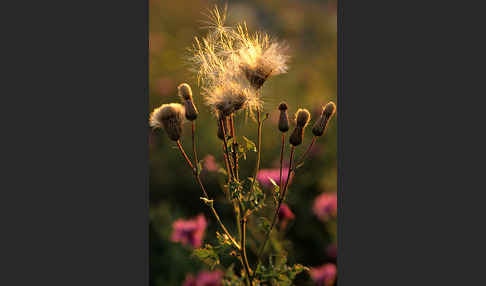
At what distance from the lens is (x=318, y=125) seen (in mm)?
1022

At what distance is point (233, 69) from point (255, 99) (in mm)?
98

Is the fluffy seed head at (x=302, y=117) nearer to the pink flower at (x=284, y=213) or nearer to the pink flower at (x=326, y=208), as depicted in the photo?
the pink flower at (x=284, y=213)

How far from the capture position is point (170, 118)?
0.99 metres

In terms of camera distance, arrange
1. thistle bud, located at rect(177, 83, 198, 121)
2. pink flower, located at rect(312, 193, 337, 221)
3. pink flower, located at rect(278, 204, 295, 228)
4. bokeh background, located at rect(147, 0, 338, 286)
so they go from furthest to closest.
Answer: bokeh background, located at rect(147, 0, 338, 286) < pink flower, located at rect(312, 193, 337, 221) < pink flower, located at rect(278, 204, 295, 228) < thistle bud, located at rect(177, 83, 198, 121)

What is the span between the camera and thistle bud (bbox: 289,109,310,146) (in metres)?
0.98

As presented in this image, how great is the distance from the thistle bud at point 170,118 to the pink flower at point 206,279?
71 centimetres

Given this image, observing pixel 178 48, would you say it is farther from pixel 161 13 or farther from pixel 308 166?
pixel 308 166

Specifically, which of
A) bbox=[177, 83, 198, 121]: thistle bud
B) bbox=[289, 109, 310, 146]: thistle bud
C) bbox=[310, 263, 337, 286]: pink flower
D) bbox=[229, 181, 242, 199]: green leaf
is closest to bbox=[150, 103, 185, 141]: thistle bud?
bbox=[177, 83, 198, 121]: thistle bud

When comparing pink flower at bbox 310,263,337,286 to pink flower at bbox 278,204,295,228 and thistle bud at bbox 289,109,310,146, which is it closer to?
pink flower at bbox 278,204,295,228

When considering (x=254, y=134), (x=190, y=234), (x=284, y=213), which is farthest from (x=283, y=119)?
(x=254, y=134)

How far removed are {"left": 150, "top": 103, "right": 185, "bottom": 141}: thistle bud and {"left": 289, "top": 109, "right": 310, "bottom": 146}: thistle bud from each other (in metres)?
0.30

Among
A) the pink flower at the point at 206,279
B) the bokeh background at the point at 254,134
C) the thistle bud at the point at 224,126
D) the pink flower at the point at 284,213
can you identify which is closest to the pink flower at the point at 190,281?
the pink flower at the point at 206,279

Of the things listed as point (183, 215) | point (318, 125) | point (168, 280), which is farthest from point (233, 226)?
point (318, 125)

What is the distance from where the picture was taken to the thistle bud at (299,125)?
98cm
